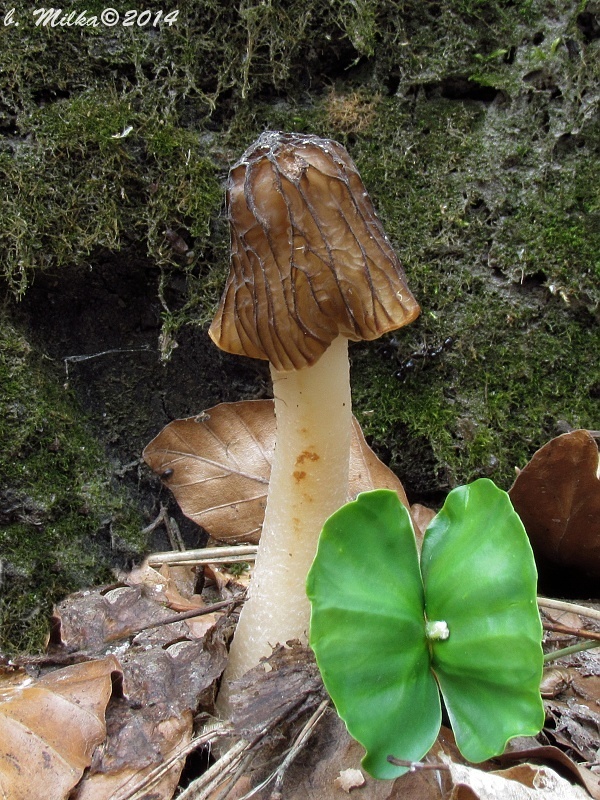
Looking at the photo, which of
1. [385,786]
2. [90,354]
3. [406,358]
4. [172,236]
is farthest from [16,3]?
[385,786]

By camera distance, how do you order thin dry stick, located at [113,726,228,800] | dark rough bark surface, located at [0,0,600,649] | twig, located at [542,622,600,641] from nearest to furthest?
1. thin dry stick, located at [113,726,228,800]
2. twig, located at [542,622,600,641]
3. dark rough bark surface, located at [0,0,600,649]

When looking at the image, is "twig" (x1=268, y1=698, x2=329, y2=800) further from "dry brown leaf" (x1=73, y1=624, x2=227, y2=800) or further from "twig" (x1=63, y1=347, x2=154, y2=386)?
"twig" (x1=63, y1=347, x2=154, y2=386)

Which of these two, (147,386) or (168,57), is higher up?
(168,57)

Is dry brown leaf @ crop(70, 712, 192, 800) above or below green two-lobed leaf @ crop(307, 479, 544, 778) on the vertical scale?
below

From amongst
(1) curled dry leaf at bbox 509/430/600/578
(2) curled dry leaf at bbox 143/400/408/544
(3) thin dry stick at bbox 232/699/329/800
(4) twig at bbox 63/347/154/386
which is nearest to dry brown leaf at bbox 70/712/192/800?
(3) thin dry stick at bbox 232/699/329/800

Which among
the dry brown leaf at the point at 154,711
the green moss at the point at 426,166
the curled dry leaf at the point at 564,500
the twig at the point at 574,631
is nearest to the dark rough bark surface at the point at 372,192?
the green moss at the point at 426,166

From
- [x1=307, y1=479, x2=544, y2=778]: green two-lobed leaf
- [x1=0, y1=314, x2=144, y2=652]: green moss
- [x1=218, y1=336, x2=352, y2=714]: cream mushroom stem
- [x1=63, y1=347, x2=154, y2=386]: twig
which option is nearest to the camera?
[x1=307, y1=479, x2=544, y2=778]: green two-lobed leaf

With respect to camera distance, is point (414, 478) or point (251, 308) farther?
point (414, 478)

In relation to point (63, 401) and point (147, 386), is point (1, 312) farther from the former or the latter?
point (147, 386)

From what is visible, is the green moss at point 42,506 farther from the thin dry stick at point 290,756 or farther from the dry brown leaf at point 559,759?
the dry brown leaf at point 559,759
